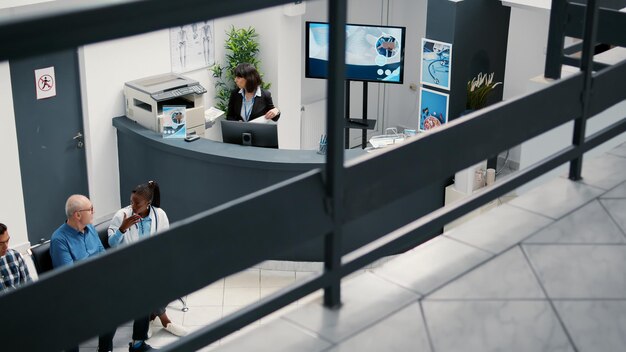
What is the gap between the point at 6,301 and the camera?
1.28 m

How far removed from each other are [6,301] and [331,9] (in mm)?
732

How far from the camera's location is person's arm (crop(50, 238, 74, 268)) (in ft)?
17.9

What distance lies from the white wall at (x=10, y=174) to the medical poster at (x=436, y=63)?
174 inches

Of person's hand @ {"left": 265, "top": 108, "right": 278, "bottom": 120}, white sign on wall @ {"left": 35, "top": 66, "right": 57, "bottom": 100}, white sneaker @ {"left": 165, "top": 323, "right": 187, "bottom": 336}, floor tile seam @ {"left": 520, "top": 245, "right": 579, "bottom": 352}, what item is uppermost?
floor tile seam @ {"left": 520, "top": 245, "right": 579, "bottom": 352}

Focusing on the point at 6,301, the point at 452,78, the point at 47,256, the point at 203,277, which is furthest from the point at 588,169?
the point at 452,78

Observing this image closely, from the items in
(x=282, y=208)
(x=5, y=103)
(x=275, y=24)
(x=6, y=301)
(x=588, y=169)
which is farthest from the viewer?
(x=275, y=24)

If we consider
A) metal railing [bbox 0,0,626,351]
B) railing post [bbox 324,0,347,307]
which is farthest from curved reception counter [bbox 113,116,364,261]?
railing post [bbox 324,0,347,307]

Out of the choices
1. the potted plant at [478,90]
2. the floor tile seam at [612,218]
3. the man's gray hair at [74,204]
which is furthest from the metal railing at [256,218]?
the potted plant at [478,90]

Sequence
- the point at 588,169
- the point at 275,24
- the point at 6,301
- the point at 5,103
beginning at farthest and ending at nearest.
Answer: the point at 275,24
the point at 5,103
the point at 588,169
the point at 6,301

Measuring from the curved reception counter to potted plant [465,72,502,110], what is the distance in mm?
2776

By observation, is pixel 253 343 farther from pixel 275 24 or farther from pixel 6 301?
pixel 275 24

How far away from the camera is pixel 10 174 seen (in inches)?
316

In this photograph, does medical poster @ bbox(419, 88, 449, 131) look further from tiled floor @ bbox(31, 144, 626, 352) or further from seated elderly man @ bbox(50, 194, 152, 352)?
tiled floor @ bbox(31, 144, 626, 352)

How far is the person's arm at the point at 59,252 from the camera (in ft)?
17.9
